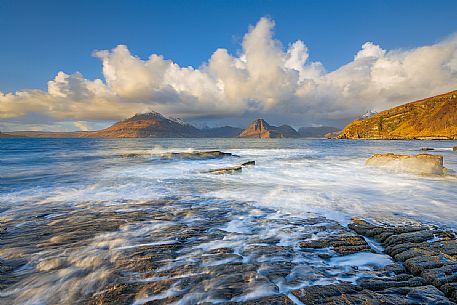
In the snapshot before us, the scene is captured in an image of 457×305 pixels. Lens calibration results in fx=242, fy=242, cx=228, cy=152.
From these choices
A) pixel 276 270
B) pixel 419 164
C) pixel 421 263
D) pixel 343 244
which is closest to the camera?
pixel 421 263

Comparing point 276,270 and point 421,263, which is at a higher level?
point 421,263

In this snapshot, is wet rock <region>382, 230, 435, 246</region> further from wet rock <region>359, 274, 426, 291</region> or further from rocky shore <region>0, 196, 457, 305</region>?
wet rock <region>359, 274, 426, 291</region>

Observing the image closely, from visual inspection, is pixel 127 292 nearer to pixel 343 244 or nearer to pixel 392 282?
pixel 392 282

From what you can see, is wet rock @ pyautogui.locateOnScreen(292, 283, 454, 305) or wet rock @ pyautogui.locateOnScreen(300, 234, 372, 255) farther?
wet rock @ pyautogui.locateOnScreen(300, 234, 372, 255)

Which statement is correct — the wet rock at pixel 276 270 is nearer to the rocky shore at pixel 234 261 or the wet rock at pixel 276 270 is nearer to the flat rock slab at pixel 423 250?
the rocky shore at pixel 234 261

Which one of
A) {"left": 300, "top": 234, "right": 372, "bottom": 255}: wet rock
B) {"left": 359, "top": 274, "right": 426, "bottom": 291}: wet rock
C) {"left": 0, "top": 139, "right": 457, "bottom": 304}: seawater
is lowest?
{"left": 0, "top": 139, "right": 457, "bottom": 304}: seawater

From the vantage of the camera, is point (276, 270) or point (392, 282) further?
point (276, 270)

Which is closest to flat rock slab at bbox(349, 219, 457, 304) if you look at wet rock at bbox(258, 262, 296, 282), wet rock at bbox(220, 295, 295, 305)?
wet rock at bbox(258, 262, 296, 282)

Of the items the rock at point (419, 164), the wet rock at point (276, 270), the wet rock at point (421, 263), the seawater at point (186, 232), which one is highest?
the rock at point (419, 164)

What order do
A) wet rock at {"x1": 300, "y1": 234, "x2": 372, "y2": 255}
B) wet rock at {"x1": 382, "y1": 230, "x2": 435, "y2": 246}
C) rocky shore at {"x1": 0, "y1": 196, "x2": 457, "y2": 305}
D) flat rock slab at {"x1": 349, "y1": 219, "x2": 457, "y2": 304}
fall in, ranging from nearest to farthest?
rocky shore at {"x1": 0, "y1": 196, "x2": 457, "y2": 305}, flat rock slab at {"x1": 349, "y1": 219, "x2": 457, "y2": 304}, wet rock at {"x1": 300, "y1": 234, "x2": 372, "y2": 255}, wet rock at {"x1": 382, "y1": 230, "x2": 435, "y2": 246}

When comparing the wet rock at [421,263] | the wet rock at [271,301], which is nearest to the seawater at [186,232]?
the wet rock at [271,301]

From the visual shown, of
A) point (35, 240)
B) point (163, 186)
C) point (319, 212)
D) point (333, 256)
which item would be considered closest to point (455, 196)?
point (319, 212)

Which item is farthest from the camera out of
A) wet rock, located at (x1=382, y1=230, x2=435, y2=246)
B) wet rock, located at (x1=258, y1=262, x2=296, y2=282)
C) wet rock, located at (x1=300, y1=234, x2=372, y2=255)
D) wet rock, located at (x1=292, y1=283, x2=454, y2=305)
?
wet rock, located at (x1=382, y1=230, x2=435, y2=246)

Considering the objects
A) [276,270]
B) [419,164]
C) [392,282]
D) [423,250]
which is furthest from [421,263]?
[419,164]
